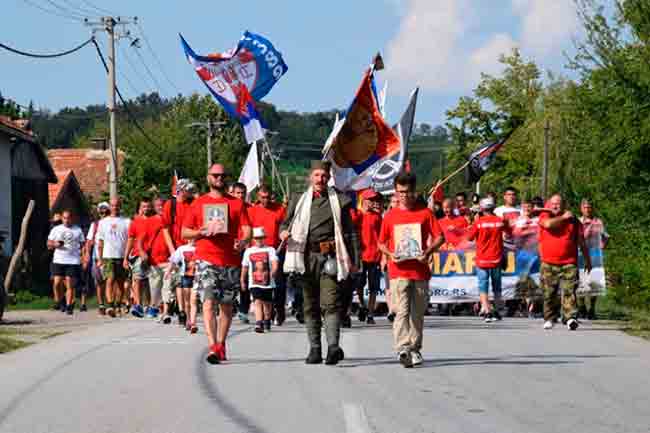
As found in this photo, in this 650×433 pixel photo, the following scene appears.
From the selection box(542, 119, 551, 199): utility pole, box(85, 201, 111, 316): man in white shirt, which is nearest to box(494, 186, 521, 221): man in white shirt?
box(85, 201, 111, 316): man in white shirt

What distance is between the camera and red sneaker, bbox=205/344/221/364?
12.2m

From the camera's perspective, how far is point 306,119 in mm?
123375

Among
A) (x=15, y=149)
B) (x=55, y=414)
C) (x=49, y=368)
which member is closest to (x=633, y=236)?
(x=49, y=368)

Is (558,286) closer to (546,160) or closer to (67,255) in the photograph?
(67,255)

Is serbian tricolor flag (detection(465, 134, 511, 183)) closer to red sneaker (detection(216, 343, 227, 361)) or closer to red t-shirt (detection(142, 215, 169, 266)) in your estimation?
red t-shirt (detection(142, 215, 169, 266))

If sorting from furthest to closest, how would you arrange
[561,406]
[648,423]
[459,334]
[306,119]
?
[306,119] < [459,334] < [561,406] < [648,423]

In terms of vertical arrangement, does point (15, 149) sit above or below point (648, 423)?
above

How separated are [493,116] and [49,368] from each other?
2755 inches

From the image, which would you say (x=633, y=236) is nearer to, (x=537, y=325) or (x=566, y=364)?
(x=537, y=325)

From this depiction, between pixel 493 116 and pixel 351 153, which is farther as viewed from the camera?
pixel 493 116

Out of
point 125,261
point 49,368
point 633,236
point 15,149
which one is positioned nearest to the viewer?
point 49,368

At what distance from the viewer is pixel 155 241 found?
19484mm

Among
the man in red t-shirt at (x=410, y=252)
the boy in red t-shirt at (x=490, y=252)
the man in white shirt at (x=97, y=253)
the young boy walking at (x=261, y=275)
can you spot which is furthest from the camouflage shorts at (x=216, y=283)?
the man in white shirt at (x=97, y=253)

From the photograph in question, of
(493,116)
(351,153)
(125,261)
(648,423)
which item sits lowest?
(648,423)
